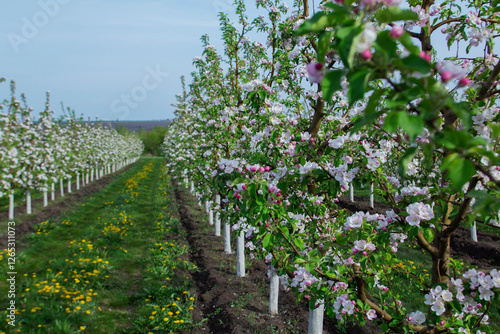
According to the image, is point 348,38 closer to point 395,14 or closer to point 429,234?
point 395,14

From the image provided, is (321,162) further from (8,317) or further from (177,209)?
(177,209)

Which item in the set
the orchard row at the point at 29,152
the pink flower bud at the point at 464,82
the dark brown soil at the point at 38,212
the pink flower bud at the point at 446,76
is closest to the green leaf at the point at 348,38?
the pink flower bud at the point at 446,76

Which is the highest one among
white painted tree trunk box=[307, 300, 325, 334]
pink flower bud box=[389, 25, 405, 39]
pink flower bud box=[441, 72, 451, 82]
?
pink flower bud box=[389, 25, 405, 39]

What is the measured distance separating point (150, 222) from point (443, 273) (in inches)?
384

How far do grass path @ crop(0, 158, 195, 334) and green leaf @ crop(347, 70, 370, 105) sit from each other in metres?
4.64

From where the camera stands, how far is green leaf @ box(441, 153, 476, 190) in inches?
36.2

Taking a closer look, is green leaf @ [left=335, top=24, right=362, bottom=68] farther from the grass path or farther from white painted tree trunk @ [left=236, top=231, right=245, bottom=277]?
white painted tree trunk @ [left=236, top=231, right=245, bottom=277]

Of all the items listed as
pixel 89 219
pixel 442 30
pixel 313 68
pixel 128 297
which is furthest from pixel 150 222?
pixel 313 68

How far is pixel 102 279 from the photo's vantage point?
634 cm

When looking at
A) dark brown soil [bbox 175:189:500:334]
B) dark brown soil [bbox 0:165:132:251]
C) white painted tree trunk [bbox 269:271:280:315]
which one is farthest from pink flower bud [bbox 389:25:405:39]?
dark brown soil [bbox 0:165:132:251]

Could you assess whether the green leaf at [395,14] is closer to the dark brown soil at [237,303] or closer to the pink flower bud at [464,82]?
the pink flower bud at [464,82]

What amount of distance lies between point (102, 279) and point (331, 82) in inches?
265

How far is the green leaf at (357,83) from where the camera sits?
866mm

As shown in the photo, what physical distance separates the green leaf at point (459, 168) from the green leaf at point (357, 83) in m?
0.37
